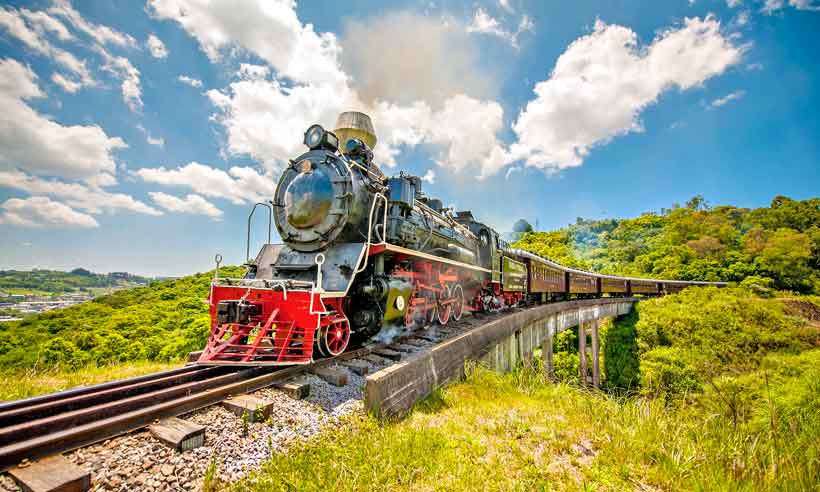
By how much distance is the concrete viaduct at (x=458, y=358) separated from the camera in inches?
123

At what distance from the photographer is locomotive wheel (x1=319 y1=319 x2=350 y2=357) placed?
4.98m

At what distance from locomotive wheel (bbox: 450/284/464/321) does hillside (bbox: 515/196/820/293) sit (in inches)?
1642

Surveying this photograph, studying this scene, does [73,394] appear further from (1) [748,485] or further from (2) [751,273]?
(2) [751,273]

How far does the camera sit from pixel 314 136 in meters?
6.41

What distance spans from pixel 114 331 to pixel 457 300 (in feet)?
50.5

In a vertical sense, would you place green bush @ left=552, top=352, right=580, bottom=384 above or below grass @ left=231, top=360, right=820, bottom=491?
below

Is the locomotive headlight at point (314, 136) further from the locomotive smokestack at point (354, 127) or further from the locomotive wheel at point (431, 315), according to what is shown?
the locomotive smokestack at point (354, 127)

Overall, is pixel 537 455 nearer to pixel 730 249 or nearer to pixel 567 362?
pixel 567 362

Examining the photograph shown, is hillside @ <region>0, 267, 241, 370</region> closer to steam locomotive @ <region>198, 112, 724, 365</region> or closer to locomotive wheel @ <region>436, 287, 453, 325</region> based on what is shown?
steam locomotive @ <region>198, 112, 724, 365</region>

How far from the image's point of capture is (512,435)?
124 inches

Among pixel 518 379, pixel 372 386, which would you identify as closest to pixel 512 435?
pixel 372 386

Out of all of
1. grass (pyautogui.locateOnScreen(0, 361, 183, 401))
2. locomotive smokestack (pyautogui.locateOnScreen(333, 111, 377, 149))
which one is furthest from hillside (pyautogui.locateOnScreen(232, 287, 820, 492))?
locomotive smokestack (pyautogui.locateOnScreen(333, 111, 377, 149))

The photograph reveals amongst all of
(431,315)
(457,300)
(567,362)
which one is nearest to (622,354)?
(567,362)

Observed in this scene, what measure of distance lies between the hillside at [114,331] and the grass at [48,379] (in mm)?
4264
